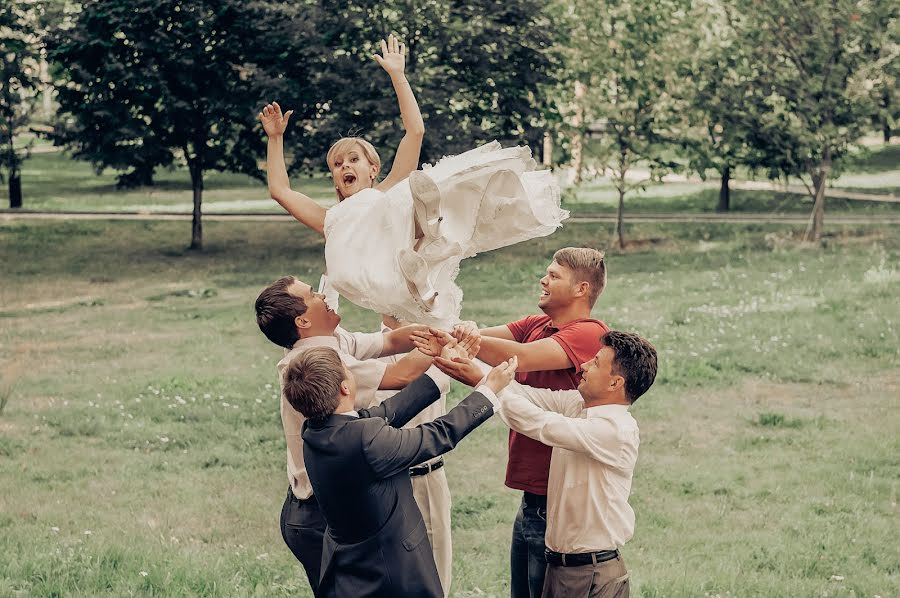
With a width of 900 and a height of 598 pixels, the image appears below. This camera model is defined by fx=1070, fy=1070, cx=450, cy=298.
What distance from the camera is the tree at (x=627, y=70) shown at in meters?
22.8

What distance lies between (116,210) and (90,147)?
897cm

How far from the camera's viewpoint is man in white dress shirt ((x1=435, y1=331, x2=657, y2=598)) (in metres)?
4.10

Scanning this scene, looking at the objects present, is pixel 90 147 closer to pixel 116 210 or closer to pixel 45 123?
pixel 45 123

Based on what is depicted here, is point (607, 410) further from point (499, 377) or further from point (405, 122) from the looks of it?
point (405, 122)

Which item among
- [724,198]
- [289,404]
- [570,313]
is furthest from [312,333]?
[724,198]

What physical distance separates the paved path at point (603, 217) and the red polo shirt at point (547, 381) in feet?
78.3

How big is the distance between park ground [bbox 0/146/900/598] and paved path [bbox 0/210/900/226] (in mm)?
7801

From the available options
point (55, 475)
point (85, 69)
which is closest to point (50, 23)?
point (85, 69)

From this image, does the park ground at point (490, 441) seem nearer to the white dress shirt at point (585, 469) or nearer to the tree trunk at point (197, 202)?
the white dress shirt at point (585, 469)

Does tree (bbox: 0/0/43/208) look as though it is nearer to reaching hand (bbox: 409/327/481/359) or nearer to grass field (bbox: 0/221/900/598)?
grass field (bbox: 0/221/900/598)

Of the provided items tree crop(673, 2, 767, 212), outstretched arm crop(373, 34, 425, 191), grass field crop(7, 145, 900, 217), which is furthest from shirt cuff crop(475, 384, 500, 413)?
grass field crop(7, 145, 900, 217)

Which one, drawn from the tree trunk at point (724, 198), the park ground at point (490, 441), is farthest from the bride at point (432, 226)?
the tree trunk at point (724, 198)

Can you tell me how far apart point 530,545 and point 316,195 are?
1330 inches

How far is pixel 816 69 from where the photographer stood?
22.3 metres
